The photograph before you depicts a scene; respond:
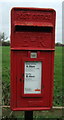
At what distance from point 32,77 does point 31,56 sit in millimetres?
254

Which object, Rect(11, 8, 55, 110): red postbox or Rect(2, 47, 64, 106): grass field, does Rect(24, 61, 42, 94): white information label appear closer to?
Rect(11, 8, 55, 110): red postbox

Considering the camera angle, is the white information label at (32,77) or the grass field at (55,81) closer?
the white information label at (32,77)

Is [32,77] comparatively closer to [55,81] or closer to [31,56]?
[31,56]

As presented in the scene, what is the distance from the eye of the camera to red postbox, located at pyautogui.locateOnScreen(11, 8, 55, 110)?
299 centimetres

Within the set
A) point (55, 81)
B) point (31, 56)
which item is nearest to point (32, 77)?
point (31, 56)

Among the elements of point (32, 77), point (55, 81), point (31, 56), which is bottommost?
point (55, 81)

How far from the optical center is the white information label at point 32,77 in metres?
3.03

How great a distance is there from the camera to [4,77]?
534cm

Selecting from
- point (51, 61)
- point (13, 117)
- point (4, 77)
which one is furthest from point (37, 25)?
point (4, 77)

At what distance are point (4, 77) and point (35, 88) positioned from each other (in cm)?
236

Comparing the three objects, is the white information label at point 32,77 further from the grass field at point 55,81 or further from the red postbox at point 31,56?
the grass field at point 55,81

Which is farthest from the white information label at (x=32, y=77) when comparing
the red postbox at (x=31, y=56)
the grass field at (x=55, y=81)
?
the grass field at (x=55, y=81)

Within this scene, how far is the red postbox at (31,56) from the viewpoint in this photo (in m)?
2.99

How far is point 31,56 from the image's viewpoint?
3.02 m
